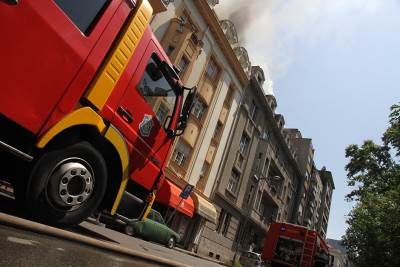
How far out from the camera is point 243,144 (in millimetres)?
33094

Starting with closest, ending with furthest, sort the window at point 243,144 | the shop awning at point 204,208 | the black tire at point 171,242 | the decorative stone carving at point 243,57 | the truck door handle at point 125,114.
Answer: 1. the truck door handle at point 125,114
2. the black tire at point 171,242
3. the shop awning at point 204,208
4. the decorative stone carving at point 243,57
5. the window at point 243,144

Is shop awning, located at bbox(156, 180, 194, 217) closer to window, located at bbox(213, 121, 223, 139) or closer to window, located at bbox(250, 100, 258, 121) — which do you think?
window, located at bbox(213, 121, 223, 139)

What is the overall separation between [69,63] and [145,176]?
234cm

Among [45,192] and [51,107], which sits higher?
[51,107]

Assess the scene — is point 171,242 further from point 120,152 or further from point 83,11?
point 83,11

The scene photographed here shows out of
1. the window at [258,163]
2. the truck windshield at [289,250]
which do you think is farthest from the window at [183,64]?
the window at [258,163]

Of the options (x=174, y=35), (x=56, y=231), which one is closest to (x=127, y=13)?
→ (x=56, y=231)

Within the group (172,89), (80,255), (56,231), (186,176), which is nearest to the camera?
(80,255)

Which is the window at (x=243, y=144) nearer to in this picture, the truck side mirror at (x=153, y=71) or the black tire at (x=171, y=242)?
the black tire at (x=171, y=242)

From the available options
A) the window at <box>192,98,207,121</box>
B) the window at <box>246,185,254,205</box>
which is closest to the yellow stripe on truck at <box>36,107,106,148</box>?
the window at <box>192,98,207,121</box>

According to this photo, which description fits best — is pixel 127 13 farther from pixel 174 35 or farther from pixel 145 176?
pixel 174 35

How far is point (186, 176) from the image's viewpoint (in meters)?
24.4

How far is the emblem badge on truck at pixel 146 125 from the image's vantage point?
5.46m

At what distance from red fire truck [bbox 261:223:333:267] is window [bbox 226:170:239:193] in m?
12.8
